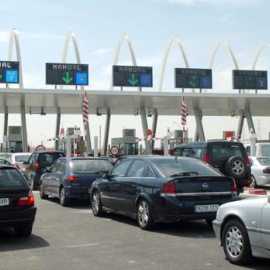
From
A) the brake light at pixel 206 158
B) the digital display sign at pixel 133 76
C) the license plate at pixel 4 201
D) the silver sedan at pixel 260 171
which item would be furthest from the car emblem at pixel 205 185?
the digital display sign at pixel 133 76

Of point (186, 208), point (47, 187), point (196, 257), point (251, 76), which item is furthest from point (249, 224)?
point (251, 76)

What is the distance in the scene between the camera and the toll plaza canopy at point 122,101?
36188 mm

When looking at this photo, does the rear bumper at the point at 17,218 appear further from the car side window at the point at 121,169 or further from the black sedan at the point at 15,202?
the car side window at the point at 121,169

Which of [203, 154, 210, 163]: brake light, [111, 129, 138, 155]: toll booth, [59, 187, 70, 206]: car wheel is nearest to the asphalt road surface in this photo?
[59, 187, 70, 206]: car wheel

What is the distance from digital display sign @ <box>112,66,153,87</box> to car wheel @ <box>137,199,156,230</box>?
28887mm

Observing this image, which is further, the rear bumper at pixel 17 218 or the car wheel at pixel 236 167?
the car wheel at pixel 236 167

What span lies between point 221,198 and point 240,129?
A: 1746 inches

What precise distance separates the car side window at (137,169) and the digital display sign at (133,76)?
27.9 metres

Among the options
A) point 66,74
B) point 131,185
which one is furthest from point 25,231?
point 66,74

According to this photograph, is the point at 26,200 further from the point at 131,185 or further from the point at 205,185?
the point at 205,185

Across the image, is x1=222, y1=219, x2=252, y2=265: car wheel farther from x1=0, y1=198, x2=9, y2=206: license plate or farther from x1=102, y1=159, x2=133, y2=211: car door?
x1=102, y1=159, x2=133, y2=211: car door

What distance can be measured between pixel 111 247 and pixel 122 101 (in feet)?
109

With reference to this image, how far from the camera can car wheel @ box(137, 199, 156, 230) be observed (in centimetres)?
933

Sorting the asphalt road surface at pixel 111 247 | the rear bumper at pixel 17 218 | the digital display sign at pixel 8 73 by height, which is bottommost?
the asphalt road surface at pixel 111 247
